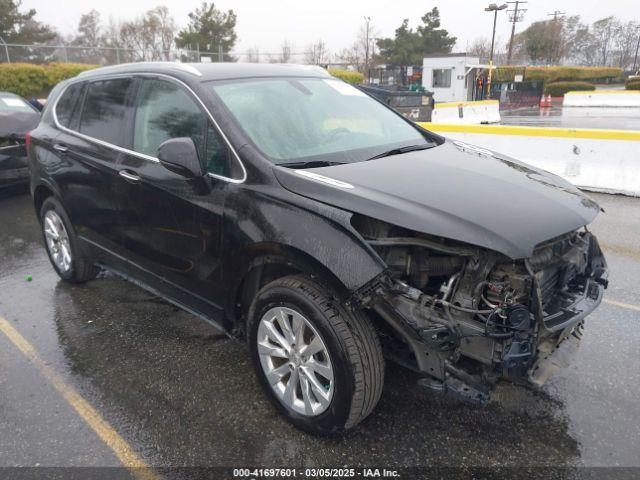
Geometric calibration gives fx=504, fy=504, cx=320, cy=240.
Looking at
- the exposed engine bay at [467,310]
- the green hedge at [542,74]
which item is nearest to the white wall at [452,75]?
the green hedge at [542,74]

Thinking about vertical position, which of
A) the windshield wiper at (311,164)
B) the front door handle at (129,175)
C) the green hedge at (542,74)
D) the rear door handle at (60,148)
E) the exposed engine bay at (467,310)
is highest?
the green hedge at (542,74)

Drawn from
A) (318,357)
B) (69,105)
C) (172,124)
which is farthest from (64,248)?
(318,357)

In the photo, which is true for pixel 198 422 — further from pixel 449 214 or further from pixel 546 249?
pixel 546 249

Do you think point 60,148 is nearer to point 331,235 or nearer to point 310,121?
point 310,121

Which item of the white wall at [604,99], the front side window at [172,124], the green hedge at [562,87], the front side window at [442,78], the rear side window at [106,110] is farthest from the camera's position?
the green hedge at [562,87]

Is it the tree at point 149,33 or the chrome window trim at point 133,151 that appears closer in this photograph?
the chrome window trim at point 133,151

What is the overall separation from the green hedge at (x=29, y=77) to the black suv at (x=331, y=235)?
20.6 metres

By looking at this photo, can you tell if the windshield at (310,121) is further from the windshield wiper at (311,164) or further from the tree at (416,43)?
the tree at (416,43)

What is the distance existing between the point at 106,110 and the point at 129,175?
78cm

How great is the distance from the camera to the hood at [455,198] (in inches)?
90.7

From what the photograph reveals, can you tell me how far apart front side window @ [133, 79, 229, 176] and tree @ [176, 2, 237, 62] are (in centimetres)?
4533

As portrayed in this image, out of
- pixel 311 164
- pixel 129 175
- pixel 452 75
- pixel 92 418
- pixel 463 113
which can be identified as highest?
pixel 452 75

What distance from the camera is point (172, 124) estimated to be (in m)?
3.26

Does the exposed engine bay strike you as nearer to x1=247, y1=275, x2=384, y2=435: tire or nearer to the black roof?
x1=247, y1=275, x2=384, y2=435: tire
